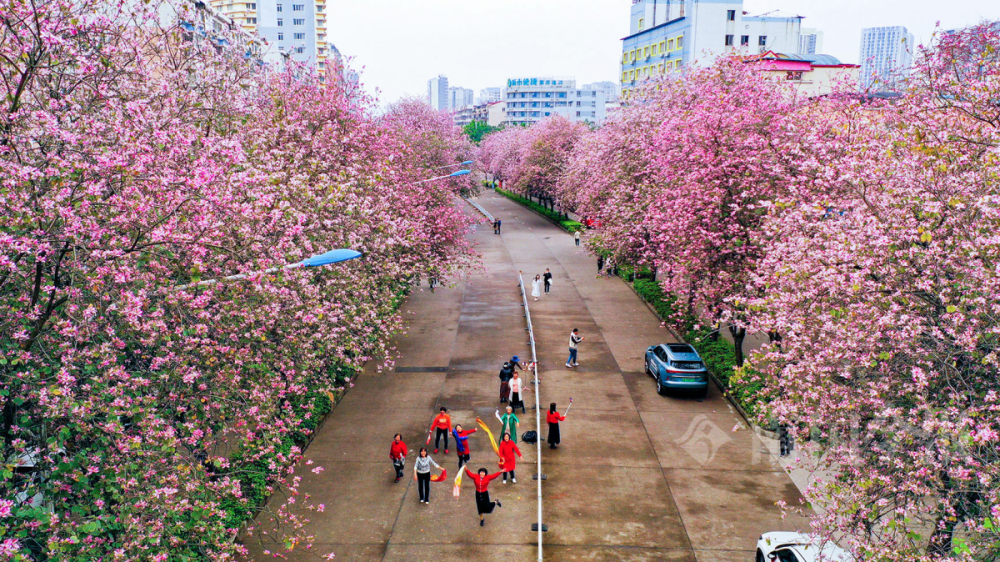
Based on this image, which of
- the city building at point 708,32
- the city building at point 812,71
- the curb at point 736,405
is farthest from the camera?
the city building at point 708,32

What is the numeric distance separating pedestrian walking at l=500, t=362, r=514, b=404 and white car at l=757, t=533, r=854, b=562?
891 centimetres

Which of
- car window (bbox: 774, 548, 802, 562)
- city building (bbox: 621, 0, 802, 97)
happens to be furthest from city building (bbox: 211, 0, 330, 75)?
car window (bbox: 774, 548, 802, 562)

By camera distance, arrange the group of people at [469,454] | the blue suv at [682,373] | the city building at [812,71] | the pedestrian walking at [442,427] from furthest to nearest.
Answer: the city building at [812,71] → the blue suv at [682,373] → the pedestrian walking at [442,427] → the group of people at [469,454]

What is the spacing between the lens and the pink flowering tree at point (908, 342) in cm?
768

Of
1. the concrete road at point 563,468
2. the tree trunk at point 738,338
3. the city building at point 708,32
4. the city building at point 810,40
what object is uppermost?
the city building at point 810,40

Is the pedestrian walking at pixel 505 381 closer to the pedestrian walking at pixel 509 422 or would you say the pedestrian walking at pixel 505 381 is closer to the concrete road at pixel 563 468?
the concrete road at pixel 563 468

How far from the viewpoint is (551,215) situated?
6944 centimetres

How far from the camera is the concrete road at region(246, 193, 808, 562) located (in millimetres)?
12906

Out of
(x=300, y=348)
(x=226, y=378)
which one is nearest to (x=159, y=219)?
(x=226, y=378)

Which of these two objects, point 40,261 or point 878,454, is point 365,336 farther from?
point 878,454

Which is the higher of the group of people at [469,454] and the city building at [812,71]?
the city building at [812,71]

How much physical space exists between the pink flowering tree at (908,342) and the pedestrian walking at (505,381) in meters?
9.31

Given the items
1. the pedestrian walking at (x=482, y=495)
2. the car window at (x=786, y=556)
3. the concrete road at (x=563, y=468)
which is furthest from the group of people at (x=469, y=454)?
the car window at (x=786, y=556)

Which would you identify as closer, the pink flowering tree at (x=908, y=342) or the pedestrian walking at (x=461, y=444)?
the pink flowering tree at (x=908, y=342)
